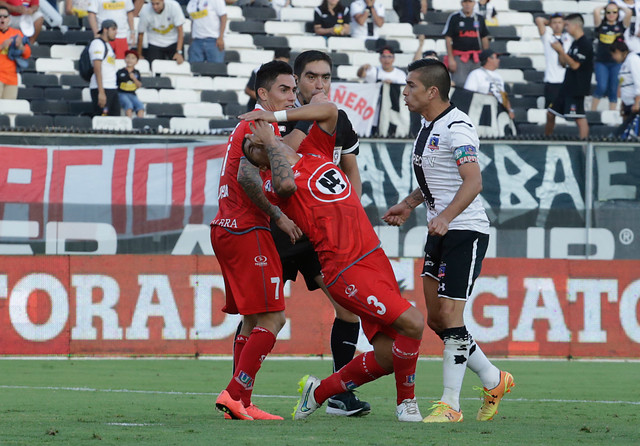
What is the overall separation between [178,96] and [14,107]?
9.20ft

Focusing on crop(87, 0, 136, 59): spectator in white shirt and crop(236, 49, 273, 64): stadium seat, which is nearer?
crop(87, 0, 136, 59): spectator in white shirt

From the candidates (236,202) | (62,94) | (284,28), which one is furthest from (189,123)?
(236,202)

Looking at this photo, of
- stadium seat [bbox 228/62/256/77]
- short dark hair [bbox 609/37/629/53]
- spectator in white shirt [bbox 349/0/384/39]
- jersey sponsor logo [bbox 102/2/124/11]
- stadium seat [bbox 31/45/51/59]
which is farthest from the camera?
spectator in white shirt [bbox 349/0/384/39]

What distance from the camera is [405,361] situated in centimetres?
640

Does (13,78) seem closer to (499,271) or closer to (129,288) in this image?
(129,288)

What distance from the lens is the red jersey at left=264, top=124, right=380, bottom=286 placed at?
250 inches

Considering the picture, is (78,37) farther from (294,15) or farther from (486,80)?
(486,80)

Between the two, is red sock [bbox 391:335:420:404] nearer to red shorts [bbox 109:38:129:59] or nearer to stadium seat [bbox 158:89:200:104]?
red shorts [bbox 109:38:129:59]

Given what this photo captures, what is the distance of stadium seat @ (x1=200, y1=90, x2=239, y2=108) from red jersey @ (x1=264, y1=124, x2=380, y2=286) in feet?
42.6

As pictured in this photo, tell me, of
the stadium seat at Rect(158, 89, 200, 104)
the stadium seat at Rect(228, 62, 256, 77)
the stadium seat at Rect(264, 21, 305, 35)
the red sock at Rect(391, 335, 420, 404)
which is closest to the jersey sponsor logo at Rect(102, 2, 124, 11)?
the stadium seat at Rect(158, 89, 200, 104)

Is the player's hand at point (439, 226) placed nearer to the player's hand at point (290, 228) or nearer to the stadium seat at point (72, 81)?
the player's hand at point (290, 228)

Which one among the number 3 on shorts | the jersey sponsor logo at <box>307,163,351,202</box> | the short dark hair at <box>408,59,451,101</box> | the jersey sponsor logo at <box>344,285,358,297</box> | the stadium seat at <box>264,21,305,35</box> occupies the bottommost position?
the number 3 on shorts

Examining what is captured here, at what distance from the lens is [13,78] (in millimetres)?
17828

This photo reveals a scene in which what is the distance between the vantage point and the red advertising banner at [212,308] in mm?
12820
